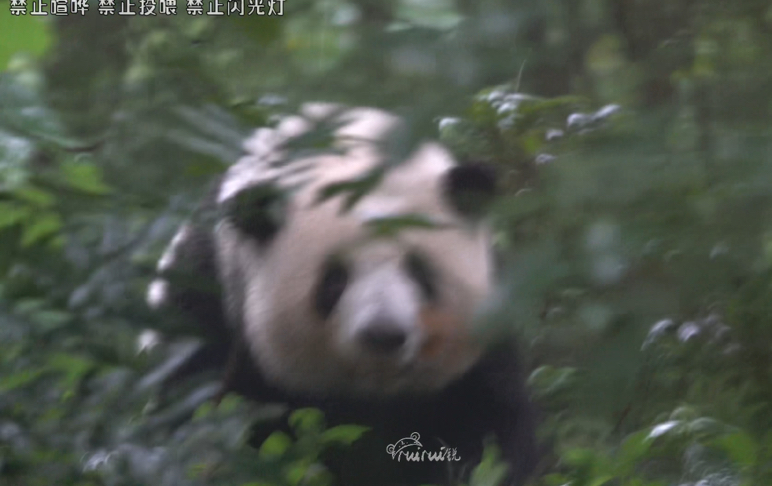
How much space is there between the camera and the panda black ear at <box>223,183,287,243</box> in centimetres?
130

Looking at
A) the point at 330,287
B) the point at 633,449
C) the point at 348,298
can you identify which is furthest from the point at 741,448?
the point at 330,287

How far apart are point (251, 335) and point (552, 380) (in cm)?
83

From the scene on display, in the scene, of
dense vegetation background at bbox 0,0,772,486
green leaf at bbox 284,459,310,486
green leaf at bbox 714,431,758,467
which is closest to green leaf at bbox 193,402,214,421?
dense vegetation background at bbox 0,0,772,486

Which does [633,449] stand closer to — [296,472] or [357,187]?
[296,472]

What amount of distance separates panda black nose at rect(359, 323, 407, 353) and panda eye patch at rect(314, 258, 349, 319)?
0.54 feet

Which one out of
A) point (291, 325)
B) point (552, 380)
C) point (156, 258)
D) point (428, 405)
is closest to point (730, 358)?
point (552, 380)

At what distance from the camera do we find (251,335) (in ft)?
8.05

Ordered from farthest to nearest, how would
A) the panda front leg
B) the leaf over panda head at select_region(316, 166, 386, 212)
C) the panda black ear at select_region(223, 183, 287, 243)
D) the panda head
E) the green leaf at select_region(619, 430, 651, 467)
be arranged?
the panda front leg
the panda head
the green leaf at select_region(619, 430, 651, 467)
the panda black ear at select_region(223, 183, 287, 243)
the leaf over panda head at select_region(316, 166, 386, 212)

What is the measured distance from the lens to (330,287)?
231cm

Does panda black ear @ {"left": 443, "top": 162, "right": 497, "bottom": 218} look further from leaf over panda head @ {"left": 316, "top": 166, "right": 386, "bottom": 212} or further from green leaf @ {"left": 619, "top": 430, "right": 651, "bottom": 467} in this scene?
green leaf @ {"left": 619, "top": 430, "right": 651, "bottom": 467}

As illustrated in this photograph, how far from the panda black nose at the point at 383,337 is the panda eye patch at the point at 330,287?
0.54 feet

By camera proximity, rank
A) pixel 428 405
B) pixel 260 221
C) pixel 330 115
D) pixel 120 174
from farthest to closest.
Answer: pixel 428 405
pixel 260 221
pixel 120 174
pixel 330 115

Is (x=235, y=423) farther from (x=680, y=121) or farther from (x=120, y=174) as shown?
(x=680, y=121)

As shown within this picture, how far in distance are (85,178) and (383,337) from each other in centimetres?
83
